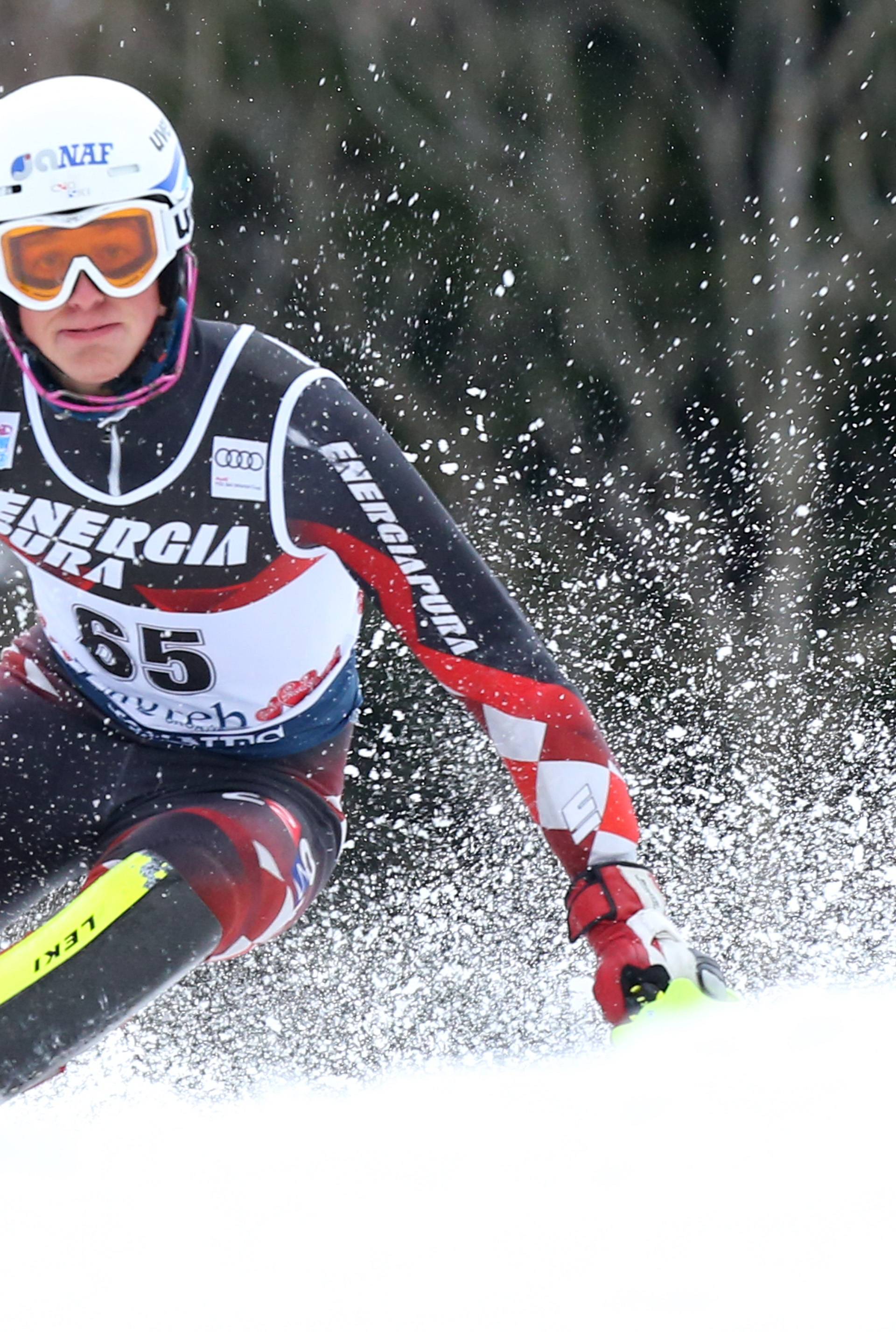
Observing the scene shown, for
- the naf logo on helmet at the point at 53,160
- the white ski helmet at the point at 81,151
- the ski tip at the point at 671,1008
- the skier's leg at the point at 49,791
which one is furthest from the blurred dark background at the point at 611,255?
the ski tip at the point at 671,1008

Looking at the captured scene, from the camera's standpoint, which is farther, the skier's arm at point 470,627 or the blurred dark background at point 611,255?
the blurred dark background at point 611,255

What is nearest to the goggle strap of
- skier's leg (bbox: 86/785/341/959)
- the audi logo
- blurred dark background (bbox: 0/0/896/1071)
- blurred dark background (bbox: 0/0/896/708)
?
the audi logo

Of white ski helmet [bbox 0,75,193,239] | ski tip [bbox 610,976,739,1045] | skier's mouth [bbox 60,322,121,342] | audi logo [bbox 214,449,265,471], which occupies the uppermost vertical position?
white ski helmet [bbox 0,75,193,239]

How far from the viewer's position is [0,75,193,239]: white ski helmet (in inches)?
74.2

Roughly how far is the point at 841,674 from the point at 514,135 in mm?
3495

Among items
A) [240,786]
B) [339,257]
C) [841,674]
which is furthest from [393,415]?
[240,786]

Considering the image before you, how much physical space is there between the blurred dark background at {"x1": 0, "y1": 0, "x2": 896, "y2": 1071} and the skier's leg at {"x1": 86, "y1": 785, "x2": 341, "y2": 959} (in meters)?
5.09

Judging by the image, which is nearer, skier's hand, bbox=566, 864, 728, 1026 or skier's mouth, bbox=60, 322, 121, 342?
skier's hand, bbox=566, 864, 728, 1026

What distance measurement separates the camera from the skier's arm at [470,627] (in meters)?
1.93

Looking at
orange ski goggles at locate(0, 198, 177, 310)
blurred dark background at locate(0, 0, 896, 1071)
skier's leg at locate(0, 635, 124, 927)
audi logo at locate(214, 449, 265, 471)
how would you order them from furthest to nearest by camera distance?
1. blurred dark background at locate(0, 0, 896, 1071)
2. skier's leg at locate(0, 635, 124, 927)
3. audi logo at locate(214, 449, 265, 471)
4. orange ski goggles at locate(0, 198, 177, 310)

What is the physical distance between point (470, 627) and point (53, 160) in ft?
2.64

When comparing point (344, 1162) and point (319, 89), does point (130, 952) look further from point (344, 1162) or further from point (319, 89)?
point (319, 89)

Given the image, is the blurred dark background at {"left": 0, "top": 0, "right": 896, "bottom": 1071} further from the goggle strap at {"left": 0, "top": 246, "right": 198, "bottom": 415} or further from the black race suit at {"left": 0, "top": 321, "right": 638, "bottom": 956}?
the goggle strap at {"left": 0, "top": 246, "right": 198, "bottom": 415}

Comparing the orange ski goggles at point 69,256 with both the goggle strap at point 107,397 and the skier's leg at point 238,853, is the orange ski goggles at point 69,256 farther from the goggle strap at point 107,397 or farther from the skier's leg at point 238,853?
the skier's leg at point 238,853
